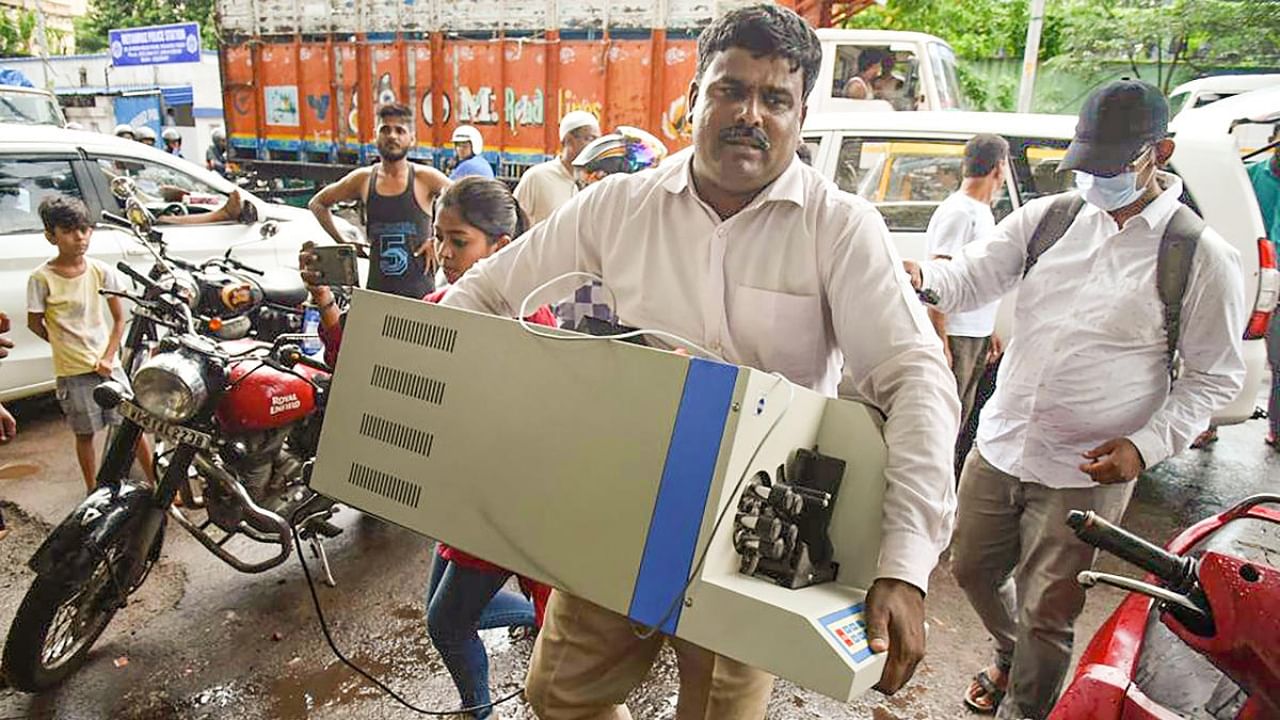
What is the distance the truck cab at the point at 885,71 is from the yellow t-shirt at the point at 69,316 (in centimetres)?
554

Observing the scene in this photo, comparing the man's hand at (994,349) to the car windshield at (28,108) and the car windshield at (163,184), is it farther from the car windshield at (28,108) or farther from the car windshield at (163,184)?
the car windshield at (28,108)

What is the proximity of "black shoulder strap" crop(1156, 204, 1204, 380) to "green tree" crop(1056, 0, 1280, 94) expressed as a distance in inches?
511

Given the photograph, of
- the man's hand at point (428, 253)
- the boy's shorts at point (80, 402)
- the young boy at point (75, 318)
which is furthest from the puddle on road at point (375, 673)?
the man's hand at point (428, 253)

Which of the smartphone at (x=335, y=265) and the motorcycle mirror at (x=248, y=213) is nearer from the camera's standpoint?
the smartphone at (x=335, y=265)

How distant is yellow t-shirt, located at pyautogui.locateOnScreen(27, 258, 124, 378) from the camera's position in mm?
3389

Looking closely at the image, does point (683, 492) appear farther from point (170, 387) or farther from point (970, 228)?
point (970, 228)

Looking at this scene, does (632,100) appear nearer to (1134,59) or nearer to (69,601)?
(69,601)

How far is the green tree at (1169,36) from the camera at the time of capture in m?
11.8

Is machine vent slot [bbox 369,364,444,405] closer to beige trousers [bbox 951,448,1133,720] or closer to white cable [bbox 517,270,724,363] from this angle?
white cable [bbox 517,270,724,363]

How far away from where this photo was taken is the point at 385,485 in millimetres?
1548

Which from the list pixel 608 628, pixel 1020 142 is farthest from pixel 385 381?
pixel 1020 142

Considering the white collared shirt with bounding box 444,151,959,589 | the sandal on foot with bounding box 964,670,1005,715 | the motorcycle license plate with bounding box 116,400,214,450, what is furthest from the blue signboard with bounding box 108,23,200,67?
the sandal on foot with bounding box 964,670,1005,715

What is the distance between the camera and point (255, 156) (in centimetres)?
1148

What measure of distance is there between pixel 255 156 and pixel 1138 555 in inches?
495
